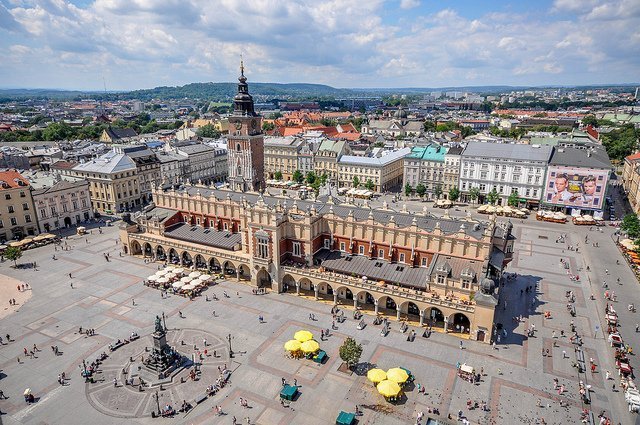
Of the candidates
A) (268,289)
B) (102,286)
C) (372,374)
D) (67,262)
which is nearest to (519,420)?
(372,374)

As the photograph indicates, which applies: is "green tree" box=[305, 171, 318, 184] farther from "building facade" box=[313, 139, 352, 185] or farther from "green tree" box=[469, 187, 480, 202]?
"green tree" box=[469, 187, 480, 202]

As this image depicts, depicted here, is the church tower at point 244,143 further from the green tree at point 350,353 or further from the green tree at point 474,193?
the green tree at point 474,193

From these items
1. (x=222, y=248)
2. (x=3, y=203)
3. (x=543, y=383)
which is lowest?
(x=543, y=383)

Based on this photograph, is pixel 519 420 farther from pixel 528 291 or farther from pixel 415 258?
pixel 528 291

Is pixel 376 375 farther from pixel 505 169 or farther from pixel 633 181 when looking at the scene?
pixel 633 181

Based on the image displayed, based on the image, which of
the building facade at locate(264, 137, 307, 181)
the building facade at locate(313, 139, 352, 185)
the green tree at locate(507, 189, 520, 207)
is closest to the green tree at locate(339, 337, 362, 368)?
the green tree at locate(507, 189, 520, 207)

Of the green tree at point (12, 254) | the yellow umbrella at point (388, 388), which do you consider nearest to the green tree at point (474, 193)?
the yellow umbrella at point (388, 388)
